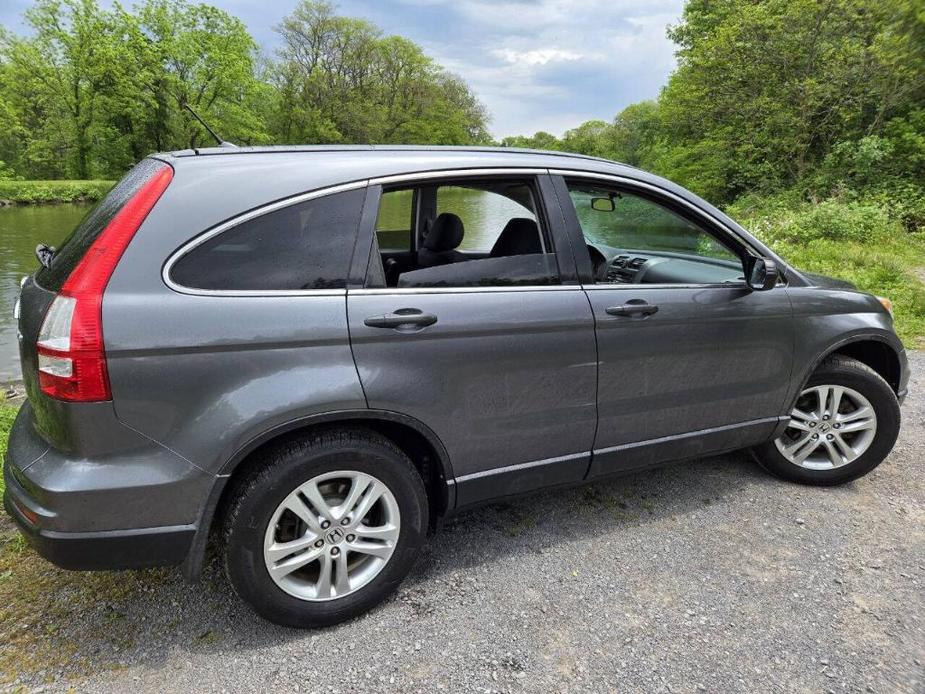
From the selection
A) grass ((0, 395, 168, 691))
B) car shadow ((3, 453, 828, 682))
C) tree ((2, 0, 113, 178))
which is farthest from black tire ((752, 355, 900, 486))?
tree ((2, 0, 113, 178))

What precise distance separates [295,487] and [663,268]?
6.98 ft

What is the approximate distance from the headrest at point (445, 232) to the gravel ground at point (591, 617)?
135 cm

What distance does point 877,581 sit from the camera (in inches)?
99.2

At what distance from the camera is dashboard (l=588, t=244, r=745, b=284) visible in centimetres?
295

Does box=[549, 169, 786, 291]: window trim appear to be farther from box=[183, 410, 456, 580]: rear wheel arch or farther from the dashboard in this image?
box=[183, 410, 456, 580]: rear wheel arch

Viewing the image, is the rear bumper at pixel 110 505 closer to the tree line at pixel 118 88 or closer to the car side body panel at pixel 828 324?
the car side body panel at pixel 828 324

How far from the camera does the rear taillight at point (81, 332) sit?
177cm

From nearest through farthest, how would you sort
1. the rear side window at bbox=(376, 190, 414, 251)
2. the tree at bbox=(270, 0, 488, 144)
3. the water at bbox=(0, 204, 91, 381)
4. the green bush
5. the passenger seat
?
the rear side window at bbox=(376, 190, 414, 251)
the passenger seat
the water at bbox=(0, 204, 91, 381)
the green bush
the tree at bbox=(270, 0, 488, 144)

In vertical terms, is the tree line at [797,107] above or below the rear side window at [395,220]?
above

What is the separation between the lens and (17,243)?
701 inches

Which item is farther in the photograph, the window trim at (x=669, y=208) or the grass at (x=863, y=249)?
the grass at (x=863, y=249)

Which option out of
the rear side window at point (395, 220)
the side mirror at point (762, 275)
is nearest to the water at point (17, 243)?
the rear side window at point (395, 220)

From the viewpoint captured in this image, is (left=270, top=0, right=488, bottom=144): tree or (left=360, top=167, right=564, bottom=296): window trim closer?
(left=360, top=167, right=564, bottom=296): window trim

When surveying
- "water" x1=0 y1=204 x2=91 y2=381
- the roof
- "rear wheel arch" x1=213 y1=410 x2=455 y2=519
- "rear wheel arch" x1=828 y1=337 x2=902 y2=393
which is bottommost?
"water" x1=0 y1=204 x2=91 y2=381
